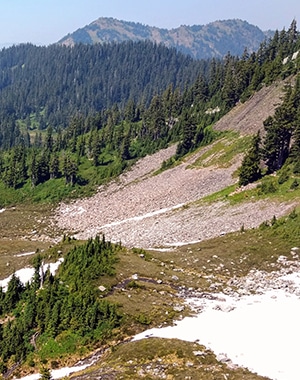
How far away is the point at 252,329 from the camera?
2659 cm

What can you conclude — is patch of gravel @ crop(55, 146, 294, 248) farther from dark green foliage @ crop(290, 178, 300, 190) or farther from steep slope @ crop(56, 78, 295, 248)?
dark green foliage @ crop(290, 178, 300, 190)

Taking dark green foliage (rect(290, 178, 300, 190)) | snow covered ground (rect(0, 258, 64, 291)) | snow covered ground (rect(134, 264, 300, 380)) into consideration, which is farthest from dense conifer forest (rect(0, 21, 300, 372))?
snow covered ground (rect(134, 264, 300, 380))

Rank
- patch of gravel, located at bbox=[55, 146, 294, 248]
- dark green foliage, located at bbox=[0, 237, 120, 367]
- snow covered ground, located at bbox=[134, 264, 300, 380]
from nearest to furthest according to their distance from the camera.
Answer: snow covered ground, located at bbox=[134, 264, 300, 380], dark green foliage, located at bbox=[0, 237, 120, 367], patch of gravel, located at bbox=[55, 146, 294, 248]

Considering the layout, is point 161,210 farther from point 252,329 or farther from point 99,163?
point 99,163

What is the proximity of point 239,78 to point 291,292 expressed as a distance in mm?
95184

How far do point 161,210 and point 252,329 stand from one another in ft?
144

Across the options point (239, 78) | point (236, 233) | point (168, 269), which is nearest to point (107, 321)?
point (168, 269)

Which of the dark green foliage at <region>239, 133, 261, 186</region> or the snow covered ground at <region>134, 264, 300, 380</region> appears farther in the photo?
the dark green foliage at <region>239, 133, 261, 186</region>

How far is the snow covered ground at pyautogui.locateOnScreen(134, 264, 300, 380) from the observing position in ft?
75.6

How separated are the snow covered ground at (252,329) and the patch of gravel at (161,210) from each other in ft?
62.0

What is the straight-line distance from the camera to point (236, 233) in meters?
47.3

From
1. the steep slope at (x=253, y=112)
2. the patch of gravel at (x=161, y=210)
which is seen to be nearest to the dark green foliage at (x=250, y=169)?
the patch of gravel at (x=161, y=210)

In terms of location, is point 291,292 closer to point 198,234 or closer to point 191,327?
point 191,327

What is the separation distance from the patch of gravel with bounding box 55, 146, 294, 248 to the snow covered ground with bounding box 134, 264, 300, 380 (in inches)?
745
